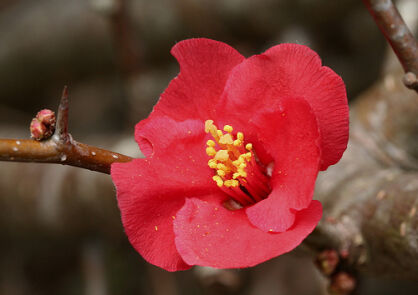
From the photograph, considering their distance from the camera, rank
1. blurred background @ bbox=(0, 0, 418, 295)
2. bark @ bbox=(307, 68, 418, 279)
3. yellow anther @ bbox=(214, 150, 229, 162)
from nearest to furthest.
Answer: yellow anther @ bbox=(214, 150, 229, 162)
bark @ bbox=(307, 68, 418, 279)
blurred background @ bbox=(0, 0, 418, 295)

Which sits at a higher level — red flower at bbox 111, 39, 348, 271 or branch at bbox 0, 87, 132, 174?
branch at bbox 0, 87, 132, 174

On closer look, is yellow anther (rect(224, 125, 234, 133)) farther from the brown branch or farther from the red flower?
the brown branch

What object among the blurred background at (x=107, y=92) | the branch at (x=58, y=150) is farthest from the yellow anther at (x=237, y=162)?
the blurred background at (x=107, y=92)

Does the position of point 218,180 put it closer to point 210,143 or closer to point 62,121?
point 210,143

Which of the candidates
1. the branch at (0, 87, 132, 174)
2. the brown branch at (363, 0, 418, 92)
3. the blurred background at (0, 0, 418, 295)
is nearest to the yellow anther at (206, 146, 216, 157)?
the branch at (0, 87, 132, 174)

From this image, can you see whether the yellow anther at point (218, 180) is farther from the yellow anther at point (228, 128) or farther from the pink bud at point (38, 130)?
the pink bud at point (38, 130)

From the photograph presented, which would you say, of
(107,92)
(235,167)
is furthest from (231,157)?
(107,92)

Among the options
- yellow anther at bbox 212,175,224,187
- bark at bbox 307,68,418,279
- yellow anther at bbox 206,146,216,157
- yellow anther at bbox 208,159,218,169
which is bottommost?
bark at bbox 307,68,418,279
